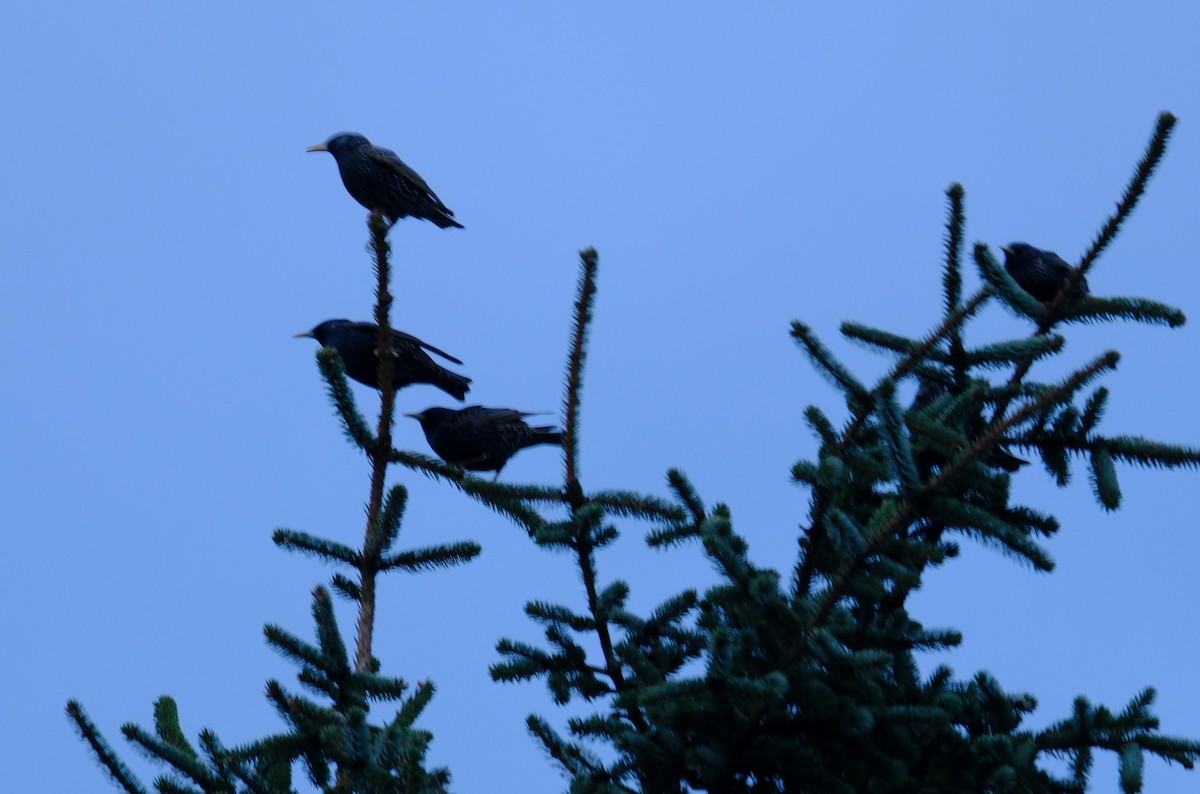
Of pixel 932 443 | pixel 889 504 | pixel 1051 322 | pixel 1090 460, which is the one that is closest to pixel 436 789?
pixel 889 504

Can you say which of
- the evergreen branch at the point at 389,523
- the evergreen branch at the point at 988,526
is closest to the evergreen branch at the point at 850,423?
the evergreen branch at the point at 988,526

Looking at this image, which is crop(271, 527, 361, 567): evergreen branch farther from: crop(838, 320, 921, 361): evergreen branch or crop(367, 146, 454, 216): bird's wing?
crop(367, 146, 454, 216): bird's wing

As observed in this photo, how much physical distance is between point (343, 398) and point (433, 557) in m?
0.62

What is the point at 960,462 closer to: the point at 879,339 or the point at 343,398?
the point at 879,339

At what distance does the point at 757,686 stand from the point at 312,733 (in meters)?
1.34

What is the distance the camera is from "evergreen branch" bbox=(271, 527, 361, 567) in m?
4.00

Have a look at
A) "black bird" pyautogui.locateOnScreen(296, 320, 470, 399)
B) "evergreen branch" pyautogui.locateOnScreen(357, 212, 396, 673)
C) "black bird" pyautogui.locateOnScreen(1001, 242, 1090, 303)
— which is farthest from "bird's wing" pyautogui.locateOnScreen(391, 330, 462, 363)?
"black bird" pyautogui.locateOnScreen(1001, 242, 1090, 303)

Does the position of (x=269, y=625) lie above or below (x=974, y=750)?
above

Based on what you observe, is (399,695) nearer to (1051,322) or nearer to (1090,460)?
(1090,460)

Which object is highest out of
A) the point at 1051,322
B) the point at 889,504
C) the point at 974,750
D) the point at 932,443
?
the point at 1051,322

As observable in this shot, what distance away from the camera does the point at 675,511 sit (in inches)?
166

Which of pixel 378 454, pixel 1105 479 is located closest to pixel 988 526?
pixel 1105 479

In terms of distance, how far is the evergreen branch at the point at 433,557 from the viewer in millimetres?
4059

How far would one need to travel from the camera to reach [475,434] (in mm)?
6723
